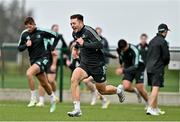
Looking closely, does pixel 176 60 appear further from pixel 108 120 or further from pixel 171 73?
pixel 108 120

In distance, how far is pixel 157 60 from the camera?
18.5 metres

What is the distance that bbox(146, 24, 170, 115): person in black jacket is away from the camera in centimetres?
1833

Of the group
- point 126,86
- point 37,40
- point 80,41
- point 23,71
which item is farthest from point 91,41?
point 23,71

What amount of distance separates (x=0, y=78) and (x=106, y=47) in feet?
11.6

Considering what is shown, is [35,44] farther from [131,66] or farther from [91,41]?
[91,41]

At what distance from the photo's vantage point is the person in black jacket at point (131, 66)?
66.9 ft

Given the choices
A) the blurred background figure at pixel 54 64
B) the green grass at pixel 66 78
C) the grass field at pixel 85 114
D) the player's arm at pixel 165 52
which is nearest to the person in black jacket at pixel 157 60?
the player's arm at pixel 165 52

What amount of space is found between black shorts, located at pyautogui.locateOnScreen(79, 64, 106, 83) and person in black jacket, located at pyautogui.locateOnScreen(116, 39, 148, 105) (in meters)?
3.23

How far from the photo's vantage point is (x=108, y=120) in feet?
54.4

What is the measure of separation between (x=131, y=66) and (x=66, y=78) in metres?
4.26

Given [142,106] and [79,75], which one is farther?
[142,106]

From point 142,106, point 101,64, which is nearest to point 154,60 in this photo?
point 101,64

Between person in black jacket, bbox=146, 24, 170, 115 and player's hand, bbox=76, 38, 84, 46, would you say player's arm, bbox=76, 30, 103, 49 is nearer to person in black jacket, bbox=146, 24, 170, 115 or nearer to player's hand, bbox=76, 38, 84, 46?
player's hand, bbox=76, 38, 84, 46

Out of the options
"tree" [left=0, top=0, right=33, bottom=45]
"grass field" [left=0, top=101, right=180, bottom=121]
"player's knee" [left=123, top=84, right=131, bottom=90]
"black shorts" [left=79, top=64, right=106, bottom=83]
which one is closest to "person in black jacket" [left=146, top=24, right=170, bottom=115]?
"grass field" [left=0, top=101, right=180, bottom=121]
